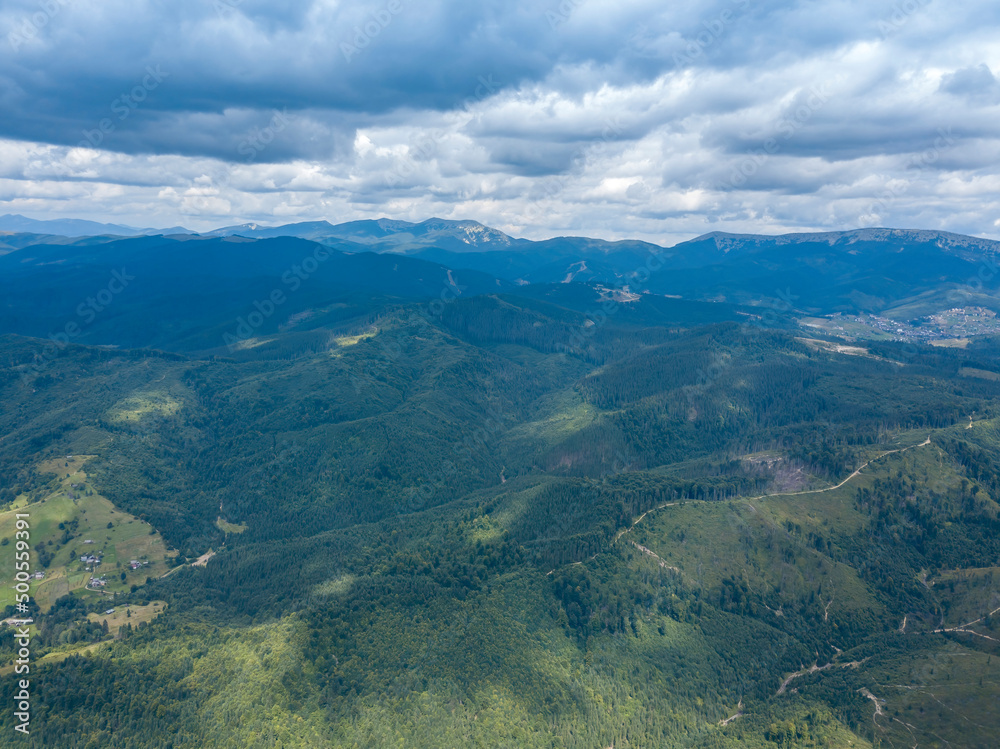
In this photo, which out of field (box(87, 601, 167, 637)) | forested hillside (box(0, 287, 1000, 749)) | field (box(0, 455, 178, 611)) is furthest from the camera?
field (box(0, 455, 178, 611))

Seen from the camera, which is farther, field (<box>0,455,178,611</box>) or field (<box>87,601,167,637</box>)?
field (<box>0,455,178,611</box>)

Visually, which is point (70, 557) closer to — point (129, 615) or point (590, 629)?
point (129, 615)

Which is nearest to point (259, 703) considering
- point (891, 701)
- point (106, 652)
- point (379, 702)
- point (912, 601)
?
point (379, 702)

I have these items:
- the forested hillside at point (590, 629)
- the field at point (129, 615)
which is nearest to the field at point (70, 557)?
the forested hillside at point (590, 629)

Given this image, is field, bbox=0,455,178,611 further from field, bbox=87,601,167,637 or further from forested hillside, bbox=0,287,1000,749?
field, bbox=87,601,167,637

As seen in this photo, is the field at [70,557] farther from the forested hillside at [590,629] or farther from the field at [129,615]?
the field at [129,615]

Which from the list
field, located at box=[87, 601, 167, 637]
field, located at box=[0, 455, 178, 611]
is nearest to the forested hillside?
field, located at box=[87, 601, 167, 637]

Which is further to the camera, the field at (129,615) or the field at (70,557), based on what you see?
the field at (70,557)

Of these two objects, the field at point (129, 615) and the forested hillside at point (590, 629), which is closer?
the forested hillside at point (590, 629)

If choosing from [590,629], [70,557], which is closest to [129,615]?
[70,557]

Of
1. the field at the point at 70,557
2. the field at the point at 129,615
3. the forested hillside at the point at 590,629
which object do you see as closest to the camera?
the forested hillside at the point at 590,629

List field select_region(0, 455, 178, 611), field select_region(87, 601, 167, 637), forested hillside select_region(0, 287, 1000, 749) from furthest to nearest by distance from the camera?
field select_region(0, 455, 178, 611) < field select_region(87, 601, 167, 637) < forested hillside select_region(0, 287, 1000, 749)

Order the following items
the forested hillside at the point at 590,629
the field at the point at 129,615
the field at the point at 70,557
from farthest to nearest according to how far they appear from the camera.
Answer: the field at the point at 70,557
the field at the point at 129,615
the forested hillside at the point at 590,629
